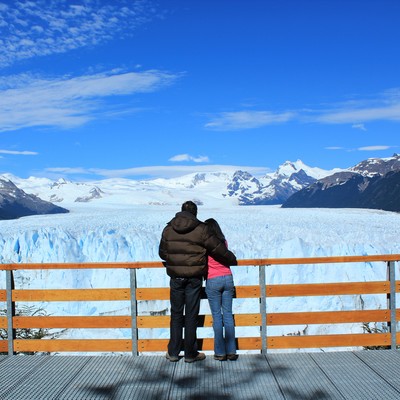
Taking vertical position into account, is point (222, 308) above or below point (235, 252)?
above

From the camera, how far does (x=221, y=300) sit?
640 centimetres

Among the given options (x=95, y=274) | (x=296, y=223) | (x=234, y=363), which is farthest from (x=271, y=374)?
(x=296, y=223)

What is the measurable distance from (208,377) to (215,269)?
3.92ft

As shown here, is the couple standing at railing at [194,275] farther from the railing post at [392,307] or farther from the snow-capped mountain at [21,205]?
the snow-capped mountain at [21,205]

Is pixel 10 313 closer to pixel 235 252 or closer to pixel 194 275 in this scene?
pixel 194 275

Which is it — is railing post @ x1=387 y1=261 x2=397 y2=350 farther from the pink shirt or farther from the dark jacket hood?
the dark jacket hood

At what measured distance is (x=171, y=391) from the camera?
5508mm

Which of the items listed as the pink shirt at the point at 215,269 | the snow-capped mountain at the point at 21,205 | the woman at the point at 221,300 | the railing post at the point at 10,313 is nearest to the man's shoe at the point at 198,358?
the woman at the point at 221,300

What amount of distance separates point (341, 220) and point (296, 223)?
2567mm

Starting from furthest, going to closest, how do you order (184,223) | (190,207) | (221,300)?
(221,300) < (190,207) < (184,223)

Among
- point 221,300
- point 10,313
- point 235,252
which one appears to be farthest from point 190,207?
point 235,252

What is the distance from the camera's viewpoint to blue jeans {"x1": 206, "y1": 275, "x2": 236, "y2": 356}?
6.30 m

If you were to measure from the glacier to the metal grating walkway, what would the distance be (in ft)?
30.1

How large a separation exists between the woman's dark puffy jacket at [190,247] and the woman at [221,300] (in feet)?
0.38
